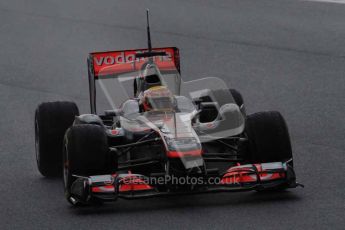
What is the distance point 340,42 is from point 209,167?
8.84 metres

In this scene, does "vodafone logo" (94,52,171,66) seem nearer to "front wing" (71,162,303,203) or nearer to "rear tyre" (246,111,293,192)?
"rear tyre" (246,111,293,192)

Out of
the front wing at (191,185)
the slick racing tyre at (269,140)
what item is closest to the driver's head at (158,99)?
the slick racing tyre at (269,140)

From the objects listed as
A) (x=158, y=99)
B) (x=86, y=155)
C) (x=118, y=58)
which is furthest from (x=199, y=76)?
(x=86, y=155)

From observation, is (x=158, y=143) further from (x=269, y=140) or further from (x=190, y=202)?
(x=269, y=140)

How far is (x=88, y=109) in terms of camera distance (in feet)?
53.2

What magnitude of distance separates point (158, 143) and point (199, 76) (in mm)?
6925

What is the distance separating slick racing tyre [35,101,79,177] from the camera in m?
12.2

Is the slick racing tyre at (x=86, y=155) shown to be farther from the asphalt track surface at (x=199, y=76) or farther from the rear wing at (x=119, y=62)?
the rear wing at (x=119, y=62)

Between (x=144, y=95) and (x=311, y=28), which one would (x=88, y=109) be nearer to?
(x=144, y=95)

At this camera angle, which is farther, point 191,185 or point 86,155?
point 86,155

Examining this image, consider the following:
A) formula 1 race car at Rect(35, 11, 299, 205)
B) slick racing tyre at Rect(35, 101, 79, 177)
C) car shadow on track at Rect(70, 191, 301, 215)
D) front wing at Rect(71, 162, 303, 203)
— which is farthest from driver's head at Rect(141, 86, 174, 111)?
front wing at Rect(71, 162, 303, 203)

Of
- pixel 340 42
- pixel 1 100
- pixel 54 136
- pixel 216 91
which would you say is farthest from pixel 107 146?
pixel 340 42

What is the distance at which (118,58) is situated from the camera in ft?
44.4

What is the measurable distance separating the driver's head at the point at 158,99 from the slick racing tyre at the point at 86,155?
114cm
